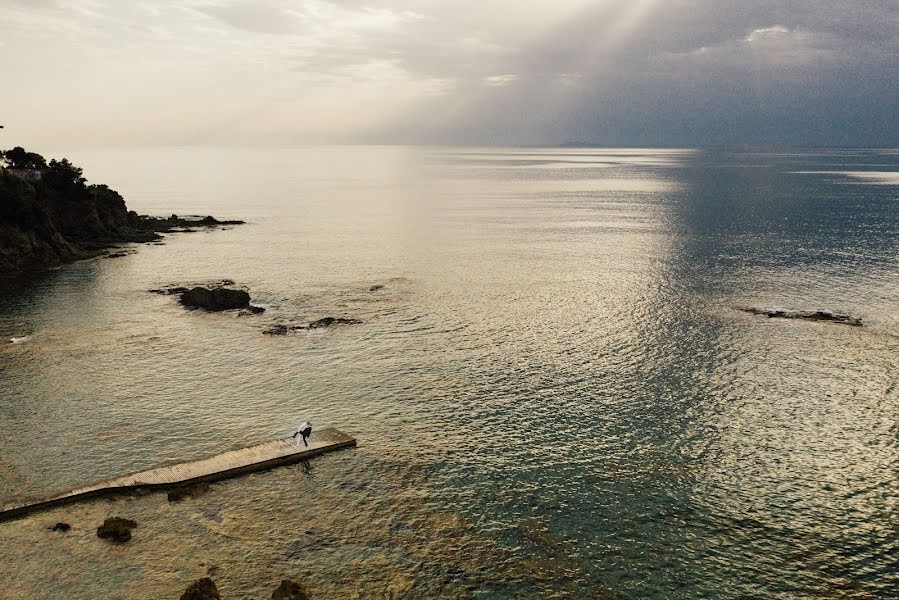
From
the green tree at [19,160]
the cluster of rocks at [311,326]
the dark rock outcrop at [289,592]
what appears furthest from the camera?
the green tree at [19,160]

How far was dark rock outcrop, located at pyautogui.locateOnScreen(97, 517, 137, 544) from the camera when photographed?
3309 centimetres

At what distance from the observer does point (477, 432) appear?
46688mm

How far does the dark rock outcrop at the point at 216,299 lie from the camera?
79.8m

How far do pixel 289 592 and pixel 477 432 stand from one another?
20.6 meters

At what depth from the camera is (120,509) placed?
36.2 meters

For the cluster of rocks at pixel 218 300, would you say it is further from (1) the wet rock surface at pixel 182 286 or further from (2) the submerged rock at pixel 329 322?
(2) the submerged rock at pixel 329 322

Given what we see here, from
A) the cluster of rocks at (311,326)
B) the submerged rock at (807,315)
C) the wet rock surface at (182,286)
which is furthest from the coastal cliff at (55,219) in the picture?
the submerged rock at (807,315)

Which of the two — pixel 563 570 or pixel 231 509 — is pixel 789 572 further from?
pixel 231 509

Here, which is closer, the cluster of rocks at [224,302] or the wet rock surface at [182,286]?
the cluster of rocks at [224,302]

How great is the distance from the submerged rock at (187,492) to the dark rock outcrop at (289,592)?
11209 millimetres

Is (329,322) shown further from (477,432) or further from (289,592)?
(289,592)

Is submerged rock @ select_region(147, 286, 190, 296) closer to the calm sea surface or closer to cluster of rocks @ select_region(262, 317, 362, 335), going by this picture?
the calm sea surface

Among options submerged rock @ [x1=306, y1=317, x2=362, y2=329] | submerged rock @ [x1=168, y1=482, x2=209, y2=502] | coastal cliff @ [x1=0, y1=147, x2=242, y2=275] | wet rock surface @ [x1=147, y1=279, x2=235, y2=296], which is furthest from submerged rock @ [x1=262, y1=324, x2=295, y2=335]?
coastal cliff @ [x1=0, y1=147, x2=242, y2=275]

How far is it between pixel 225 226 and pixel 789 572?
149309mm
